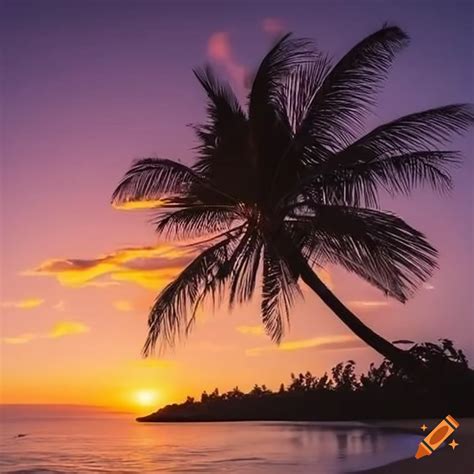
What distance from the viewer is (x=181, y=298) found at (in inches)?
316

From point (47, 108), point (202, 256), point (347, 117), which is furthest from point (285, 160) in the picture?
point (47, 108)

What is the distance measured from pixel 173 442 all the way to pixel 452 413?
6.38 m

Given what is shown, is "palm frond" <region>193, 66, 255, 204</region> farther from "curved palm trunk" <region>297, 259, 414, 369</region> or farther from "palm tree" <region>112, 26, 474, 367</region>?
"curved palm trunk" <region>297, 259, 414, 369</region>

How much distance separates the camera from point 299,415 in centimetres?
1777

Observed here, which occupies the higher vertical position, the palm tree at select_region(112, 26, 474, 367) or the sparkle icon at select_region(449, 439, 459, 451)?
the palm tree at select_region(112, 26, 474, 367)

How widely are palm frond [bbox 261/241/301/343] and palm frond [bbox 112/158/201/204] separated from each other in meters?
1.25

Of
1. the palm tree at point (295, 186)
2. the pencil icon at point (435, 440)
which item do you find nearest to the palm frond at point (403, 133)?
the palm tree at point (295, 186)

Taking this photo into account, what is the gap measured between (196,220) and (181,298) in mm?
1134

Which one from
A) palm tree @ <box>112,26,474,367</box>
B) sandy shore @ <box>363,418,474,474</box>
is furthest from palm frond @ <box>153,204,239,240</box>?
sandy shore @ <box>363,418,474,474</box>

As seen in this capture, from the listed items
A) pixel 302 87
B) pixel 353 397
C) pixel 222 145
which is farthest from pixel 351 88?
pixel 353 397

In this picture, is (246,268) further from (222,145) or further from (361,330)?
(361,330)

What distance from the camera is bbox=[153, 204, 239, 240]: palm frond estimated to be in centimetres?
857

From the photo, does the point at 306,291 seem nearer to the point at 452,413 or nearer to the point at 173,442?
the point at 452,413

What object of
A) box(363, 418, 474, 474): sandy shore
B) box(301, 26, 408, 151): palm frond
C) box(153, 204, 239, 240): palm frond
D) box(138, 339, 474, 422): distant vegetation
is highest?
box(301, 26, 408, 151): palm frond
